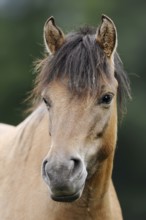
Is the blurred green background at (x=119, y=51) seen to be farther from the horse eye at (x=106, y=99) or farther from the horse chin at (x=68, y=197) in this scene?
the horse chin at (x=68, y=197)

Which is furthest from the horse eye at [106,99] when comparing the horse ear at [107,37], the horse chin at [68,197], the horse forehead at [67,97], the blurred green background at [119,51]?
the blurred green background at [119,51]

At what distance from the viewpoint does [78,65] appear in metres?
8.43

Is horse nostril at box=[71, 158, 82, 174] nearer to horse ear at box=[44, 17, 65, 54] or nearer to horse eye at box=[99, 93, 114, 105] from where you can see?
horse eye at box=[99, 93, 114, 105]

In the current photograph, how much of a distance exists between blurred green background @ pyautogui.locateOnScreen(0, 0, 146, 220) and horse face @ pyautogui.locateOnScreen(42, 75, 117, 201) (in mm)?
15603

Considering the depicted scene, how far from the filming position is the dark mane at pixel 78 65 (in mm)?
8336

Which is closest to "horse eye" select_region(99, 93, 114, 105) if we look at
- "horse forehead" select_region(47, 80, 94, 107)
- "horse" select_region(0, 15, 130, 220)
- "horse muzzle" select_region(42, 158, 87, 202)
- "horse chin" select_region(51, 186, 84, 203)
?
"horse" select_region(0, 15, 130, 220)

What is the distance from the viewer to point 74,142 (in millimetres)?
8031

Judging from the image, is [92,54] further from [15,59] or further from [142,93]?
[15,59]

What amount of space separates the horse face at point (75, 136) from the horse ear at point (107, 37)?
31 centimetres

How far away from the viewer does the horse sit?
7973mm

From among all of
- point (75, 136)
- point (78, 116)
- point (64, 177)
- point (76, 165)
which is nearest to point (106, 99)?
point (78, 116)

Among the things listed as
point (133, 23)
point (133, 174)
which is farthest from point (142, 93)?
point (133, 23)

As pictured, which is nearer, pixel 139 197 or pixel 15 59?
pixel 139 197

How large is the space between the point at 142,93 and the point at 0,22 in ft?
30.7
